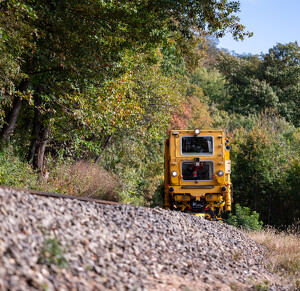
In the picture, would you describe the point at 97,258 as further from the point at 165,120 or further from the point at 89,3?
the point at 165,120

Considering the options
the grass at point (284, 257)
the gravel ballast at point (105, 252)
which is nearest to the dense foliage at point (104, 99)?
the gravel ballast at point (105, 252)

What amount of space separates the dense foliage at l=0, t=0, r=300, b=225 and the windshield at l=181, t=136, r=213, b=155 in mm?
2993

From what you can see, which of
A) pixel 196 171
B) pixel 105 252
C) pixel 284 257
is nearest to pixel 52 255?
pixel 105 252

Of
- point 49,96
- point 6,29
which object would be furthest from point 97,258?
point 49,96

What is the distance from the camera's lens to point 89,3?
1236 cm

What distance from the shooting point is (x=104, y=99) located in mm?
14844

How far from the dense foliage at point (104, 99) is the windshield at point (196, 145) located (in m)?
2.99

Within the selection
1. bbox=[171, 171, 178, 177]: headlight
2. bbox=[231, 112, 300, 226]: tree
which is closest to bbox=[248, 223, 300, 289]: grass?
bbox=[171, 171, 178, 177]: headlight

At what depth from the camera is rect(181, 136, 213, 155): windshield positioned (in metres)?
13.3

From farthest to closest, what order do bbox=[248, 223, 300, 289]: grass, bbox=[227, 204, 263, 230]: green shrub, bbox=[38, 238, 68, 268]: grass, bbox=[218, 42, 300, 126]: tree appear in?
bbox=[218, 42, 300, 126]: tree, bbox=[227, 204, 263, 230]: green shrub, bbox=[248, 223, 300, 289]: grass, bbox=[38, 238, 68, 268]: grass

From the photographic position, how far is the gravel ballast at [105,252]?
4.22 m

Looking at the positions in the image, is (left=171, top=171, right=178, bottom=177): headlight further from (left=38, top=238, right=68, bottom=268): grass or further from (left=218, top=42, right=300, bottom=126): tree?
(left=218, top=42, right=300, bottom=126): tree

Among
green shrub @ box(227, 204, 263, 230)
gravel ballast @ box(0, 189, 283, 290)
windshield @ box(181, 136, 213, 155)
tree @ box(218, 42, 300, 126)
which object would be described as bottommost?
green shrub @ box(227, 204, 263, 230)

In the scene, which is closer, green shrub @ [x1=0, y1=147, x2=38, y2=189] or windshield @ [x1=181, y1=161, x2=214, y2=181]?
green shrub @ [x1=0, y1=147, x2=38, y2=189]
